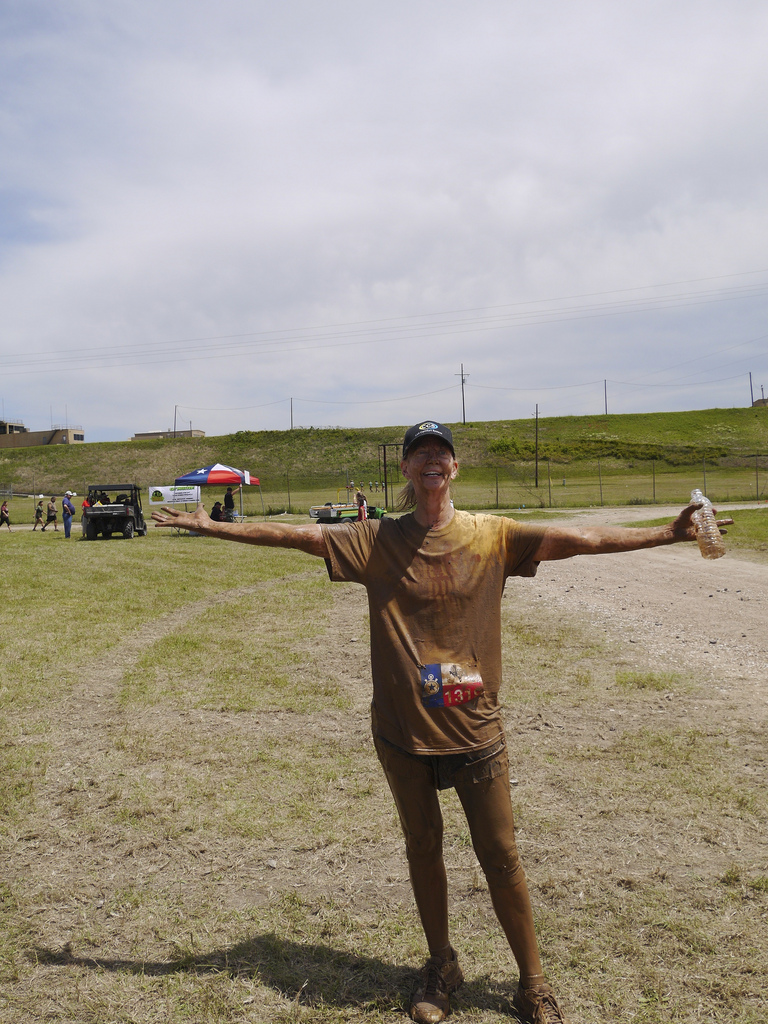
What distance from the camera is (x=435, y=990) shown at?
294 centimetres

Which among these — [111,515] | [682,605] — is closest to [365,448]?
[111,515]

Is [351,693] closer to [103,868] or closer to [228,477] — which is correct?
[103,868]

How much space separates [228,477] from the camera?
2425 centimetres

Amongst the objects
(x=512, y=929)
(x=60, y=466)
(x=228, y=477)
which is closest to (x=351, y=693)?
(x=512, y=929)

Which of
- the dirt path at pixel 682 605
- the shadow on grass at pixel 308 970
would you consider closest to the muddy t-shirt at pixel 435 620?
the shadow on grass at pixel 308 970

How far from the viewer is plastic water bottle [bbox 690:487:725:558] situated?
2826mm

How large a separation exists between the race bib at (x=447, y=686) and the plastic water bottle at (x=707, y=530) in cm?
106

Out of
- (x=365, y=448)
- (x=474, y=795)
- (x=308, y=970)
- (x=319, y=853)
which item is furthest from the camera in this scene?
(x=365, y=448)

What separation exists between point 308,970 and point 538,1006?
3.40ft

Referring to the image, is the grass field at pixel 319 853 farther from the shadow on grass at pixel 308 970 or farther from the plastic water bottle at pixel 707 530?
the plastic water bottle at pixel 707 530

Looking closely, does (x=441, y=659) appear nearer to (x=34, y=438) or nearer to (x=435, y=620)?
(x=435, y=620)

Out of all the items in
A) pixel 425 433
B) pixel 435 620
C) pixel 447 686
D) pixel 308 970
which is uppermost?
pixel 425 433

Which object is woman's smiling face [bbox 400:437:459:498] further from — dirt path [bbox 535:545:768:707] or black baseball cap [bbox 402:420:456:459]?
dirt path [bbox 535:545:768:707]

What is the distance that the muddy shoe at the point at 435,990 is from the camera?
9.43 ft
